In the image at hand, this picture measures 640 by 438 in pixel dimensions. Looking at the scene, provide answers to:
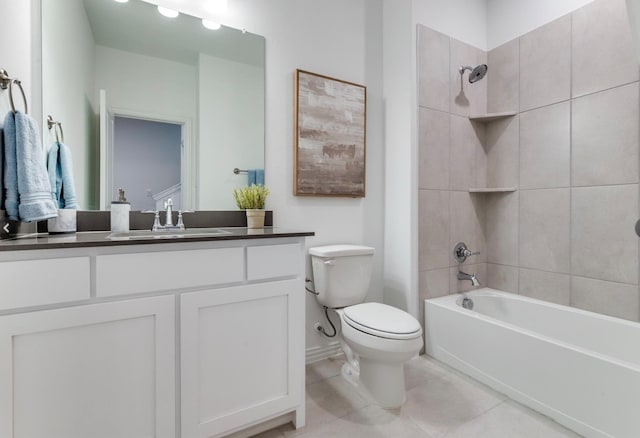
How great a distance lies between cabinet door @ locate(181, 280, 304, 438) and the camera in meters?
1.15

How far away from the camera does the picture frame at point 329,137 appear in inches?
76.3

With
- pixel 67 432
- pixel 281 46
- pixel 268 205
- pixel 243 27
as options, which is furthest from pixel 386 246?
pixel 67 432

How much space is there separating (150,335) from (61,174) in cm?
89

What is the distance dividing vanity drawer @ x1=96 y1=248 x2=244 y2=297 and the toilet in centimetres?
69

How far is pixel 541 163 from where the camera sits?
210 centimetres

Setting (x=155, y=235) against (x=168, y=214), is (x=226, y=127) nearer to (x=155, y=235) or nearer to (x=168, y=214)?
(x=168, y=214)

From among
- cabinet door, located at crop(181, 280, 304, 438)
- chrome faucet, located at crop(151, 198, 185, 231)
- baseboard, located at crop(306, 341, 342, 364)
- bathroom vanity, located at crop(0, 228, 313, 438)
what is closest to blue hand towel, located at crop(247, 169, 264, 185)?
chrome faucet, located at crop(151, 198, 185, 231)

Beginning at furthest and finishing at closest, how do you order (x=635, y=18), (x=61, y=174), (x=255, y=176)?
(x=255, y=176)
(x=61, y=174)
(x=635, y=18)

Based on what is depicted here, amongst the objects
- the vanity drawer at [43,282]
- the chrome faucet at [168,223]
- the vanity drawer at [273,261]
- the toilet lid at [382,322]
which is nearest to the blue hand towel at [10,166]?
the vanity drawer at [43,282]

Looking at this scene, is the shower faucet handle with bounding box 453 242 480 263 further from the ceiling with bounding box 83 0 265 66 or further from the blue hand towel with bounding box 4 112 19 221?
the blue hand towel with bounding box 4 112 19 221

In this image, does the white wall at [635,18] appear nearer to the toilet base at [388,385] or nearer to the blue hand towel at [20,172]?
the toilet base at [388,385]

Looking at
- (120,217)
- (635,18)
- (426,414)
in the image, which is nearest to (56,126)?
(120,217)

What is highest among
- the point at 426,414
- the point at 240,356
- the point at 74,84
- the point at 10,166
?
the point at 74,84

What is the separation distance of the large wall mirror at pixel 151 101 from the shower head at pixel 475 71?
1.46m
